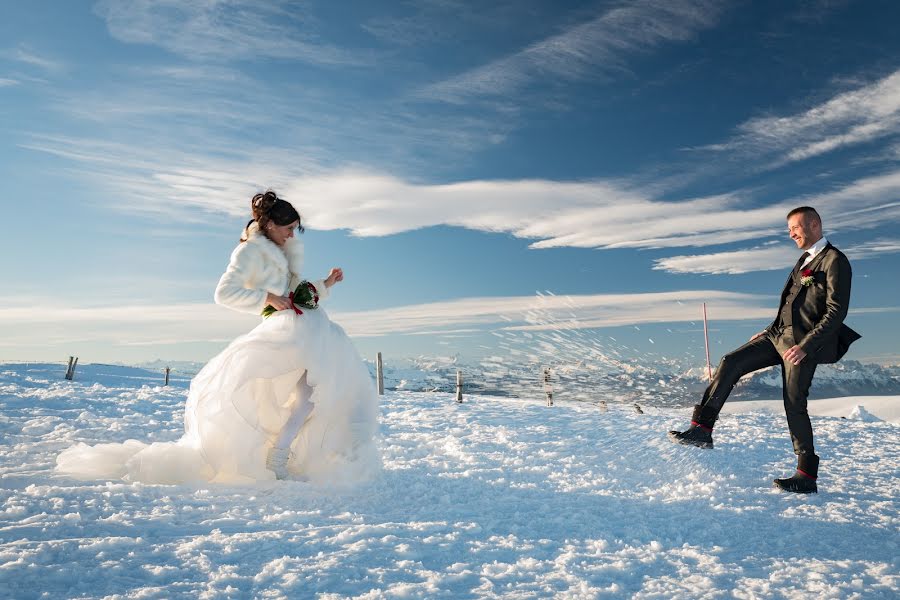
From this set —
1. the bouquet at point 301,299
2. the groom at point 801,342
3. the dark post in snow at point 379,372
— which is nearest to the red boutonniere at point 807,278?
the groom at point 801,342

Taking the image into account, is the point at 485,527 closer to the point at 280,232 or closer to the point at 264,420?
the point at 264,420

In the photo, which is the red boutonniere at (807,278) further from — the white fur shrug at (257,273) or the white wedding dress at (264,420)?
the white fur shrug at (257,273)

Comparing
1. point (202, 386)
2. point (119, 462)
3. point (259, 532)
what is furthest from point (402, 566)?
point (119, 462)

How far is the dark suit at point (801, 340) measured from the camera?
181 inches

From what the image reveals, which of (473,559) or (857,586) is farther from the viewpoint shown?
(473,559)

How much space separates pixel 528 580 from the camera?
2.76 meters

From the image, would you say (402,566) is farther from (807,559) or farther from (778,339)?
(778,339)

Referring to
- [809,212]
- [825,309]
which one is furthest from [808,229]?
[825,309]

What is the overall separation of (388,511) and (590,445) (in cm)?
309

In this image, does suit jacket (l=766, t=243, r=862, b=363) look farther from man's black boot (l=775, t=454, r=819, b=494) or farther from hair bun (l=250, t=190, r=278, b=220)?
hair bun (l=250, t=190, r=278, b=220)

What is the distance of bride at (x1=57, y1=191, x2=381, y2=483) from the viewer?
4418 mm

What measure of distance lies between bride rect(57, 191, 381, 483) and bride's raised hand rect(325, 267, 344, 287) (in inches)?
2.1

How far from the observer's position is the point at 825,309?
186 inches

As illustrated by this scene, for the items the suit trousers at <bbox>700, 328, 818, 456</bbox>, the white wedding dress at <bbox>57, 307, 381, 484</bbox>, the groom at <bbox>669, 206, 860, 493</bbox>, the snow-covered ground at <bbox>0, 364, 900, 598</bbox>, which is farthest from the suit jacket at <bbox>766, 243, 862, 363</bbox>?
the white wedding dress at <bbox>57, 307, 381, 484</bbox>
